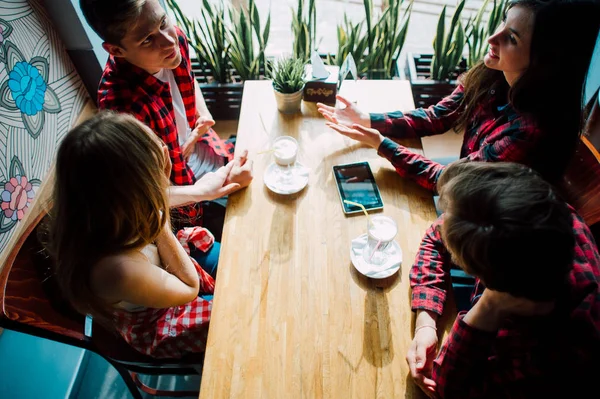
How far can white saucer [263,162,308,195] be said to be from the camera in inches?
51.4

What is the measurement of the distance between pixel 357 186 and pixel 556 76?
66 cm

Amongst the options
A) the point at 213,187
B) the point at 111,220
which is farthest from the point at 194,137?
the point at 111,220

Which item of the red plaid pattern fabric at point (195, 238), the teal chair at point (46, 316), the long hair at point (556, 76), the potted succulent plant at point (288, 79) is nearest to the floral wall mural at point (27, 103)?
the teal chair at point (46, 316)

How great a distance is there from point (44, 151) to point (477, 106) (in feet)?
6.36

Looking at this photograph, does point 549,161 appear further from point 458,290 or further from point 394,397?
point 394,397

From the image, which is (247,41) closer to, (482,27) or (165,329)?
(482,27)

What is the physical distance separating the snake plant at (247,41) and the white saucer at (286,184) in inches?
41.0

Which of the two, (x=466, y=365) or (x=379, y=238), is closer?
(x=466, y=365)

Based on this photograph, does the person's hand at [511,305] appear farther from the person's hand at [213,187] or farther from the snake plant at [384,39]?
the snake plant at [384,39]

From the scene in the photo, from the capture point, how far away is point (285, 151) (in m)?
1.35

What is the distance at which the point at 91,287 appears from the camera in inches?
39.9

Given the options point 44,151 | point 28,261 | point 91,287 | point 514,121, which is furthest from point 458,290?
point 44,151

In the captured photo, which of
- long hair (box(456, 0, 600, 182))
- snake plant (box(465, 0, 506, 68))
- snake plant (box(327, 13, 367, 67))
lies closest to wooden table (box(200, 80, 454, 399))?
Result: long hair (box(456, 0, 600, 182))

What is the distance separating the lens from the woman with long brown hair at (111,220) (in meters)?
0.93
